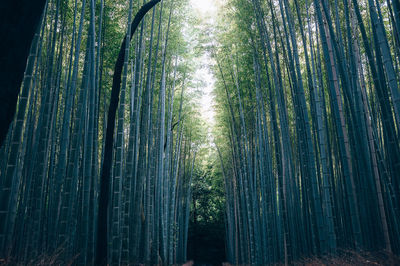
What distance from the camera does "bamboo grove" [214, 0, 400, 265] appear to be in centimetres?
319

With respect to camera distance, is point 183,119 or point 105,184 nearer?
point 105,184

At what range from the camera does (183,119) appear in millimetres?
9031

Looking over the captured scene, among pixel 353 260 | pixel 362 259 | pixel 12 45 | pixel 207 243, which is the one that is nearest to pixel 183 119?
pixel 353 260

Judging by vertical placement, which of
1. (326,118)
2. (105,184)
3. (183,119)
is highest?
(183,119)

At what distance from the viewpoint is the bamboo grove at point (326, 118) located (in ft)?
10.5

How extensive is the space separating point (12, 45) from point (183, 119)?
311 inches

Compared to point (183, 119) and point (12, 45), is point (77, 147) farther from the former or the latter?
point (183, 119)

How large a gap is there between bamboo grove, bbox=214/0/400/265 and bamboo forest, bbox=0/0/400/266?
0.03 meters

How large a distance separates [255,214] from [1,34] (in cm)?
603

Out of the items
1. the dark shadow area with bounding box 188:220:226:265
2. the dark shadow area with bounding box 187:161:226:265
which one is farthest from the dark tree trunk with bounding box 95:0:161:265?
the dark shadow area with bounding box 188:220:226:265

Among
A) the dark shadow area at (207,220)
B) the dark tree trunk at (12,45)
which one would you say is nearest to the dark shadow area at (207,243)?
the dark shadow area at (207,220)

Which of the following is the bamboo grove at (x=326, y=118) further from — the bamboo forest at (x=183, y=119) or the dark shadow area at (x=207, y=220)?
the dark shadow area at (x=207, y=220)

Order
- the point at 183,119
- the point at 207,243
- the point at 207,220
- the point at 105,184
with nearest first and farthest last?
the point at 105,184 → the point at 183,119 → the point at 207,243 → the point at 207,220

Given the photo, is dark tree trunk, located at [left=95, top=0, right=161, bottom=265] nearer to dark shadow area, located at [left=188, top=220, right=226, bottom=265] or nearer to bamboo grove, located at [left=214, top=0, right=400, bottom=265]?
bamboo grove, located at [left=214, top=0, right=400, bottom=265]
